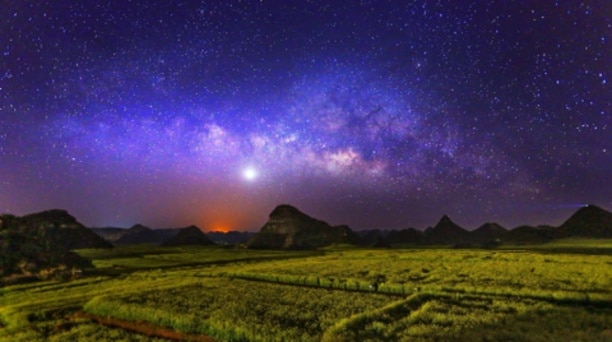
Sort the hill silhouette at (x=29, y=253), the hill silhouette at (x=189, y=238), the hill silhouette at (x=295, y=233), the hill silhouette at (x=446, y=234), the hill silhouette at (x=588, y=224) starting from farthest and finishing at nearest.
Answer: the hill silhouette at (x=446, y=234) < the hill silhouette at (x=189, y=238) < the hill silhouette at (x=295, y=233) < the hill silhouette at (x=588, y=224) < the hill silhouette at (x=29, y=253)

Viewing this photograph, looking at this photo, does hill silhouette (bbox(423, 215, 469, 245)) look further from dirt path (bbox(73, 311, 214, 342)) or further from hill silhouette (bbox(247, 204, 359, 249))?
dirt path (bbox(73, 311, 214, 342))

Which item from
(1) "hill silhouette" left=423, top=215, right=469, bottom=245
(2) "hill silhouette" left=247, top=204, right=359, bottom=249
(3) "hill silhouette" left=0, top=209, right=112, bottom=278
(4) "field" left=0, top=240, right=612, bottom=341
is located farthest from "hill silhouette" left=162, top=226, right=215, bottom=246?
(4) "field" left=0, top=240, right=612, bottom=341

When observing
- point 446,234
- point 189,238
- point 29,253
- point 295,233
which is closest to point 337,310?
point 29,253

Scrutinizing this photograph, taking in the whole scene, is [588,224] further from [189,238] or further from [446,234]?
[189,238]

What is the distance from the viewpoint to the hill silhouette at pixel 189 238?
497ft

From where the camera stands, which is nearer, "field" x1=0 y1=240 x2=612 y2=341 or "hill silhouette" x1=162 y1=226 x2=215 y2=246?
"field" x1=0 y1=240 x2=612 y2=341

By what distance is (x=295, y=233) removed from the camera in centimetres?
14638

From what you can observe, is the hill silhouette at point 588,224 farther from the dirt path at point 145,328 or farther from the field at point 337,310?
the dirt path at point 145,328

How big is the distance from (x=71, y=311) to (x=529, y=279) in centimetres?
3921

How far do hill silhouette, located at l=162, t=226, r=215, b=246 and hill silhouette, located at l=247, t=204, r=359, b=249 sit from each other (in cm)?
2244

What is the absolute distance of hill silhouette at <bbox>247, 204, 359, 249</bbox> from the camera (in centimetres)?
14088

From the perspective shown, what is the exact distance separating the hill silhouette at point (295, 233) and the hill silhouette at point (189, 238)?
22.4m

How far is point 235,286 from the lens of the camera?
37031mm

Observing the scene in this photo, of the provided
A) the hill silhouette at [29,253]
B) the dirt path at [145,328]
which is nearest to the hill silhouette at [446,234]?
the hill silhouette at [29,253]
